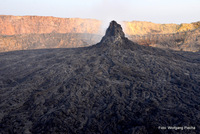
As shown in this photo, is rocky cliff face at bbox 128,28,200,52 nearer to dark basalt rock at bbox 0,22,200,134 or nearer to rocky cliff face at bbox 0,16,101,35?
dark basalt rock at bbox 0,22,200,134

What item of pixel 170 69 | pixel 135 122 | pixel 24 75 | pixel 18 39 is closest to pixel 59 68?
pixel 24 75

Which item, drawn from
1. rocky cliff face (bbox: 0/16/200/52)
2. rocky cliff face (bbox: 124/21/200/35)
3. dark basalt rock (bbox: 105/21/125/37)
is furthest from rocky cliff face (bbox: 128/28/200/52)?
rocky cliff face (bbox: 124/21/200/35)

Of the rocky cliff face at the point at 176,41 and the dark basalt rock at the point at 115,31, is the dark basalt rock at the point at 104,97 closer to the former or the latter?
the dark basalt rock at the point at 115,31

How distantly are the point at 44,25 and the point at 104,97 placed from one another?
8064 cm

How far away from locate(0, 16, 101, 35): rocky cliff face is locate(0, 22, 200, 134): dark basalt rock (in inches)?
2609

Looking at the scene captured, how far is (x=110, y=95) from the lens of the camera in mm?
13922

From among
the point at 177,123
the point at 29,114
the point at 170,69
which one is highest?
the point at 170,69

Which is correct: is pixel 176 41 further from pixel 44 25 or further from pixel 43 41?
pixel 44 25

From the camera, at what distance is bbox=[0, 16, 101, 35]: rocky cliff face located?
3076 inches

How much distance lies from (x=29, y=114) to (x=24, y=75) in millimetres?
9824

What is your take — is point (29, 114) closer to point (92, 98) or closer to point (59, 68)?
point (92, 98)

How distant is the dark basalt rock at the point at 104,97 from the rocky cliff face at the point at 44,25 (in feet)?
217

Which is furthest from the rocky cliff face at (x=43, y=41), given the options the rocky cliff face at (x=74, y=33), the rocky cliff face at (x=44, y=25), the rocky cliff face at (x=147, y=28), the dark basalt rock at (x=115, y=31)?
the rocky cliff face at (x=147, y=28)

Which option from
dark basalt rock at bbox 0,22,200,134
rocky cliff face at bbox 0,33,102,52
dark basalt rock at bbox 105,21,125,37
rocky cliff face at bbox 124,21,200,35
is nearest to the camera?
dark basalt rock at bbox 0,22,200,134
